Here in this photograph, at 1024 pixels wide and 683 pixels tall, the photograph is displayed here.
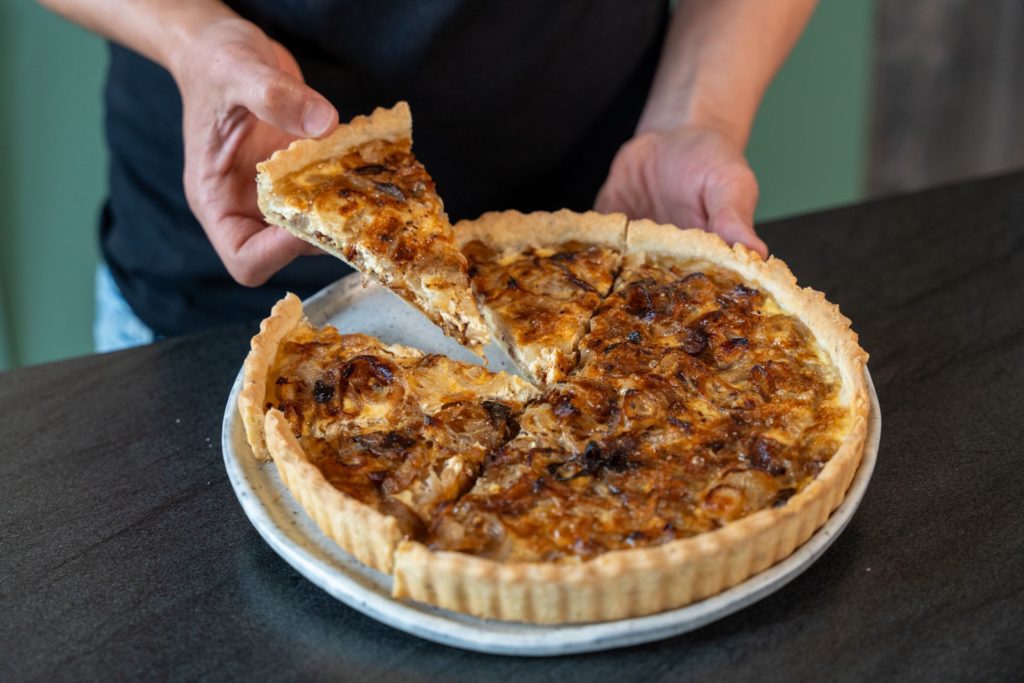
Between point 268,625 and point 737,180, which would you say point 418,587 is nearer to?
point 268,625

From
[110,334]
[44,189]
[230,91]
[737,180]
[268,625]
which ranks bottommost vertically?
[44,189]

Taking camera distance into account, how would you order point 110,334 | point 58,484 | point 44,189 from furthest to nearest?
point 44,189, point 110,334, point 58,484

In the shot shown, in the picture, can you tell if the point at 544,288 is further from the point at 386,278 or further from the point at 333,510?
the point at 333,510

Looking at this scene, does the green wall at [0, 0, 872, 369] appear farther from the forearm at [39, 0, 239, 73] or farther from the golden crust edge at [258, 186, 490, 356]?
the golden crust edge at [258, 186, 490, 356]

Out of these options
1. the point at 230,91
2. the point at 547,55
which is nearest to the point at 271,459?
the point at 230,91

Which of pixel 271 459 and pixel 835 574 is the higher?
pixel 835 574

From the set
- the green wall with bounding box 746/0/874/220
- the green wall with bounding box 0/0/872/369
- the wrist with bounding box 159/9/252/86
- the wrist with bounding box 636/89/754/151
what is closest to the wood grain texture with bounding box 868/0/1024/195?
the green wall with bounding box 746/0/874/220

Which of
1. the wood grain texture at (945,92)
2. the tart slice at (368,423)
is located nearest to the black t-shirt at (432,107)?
the tart slice at (368,423)
